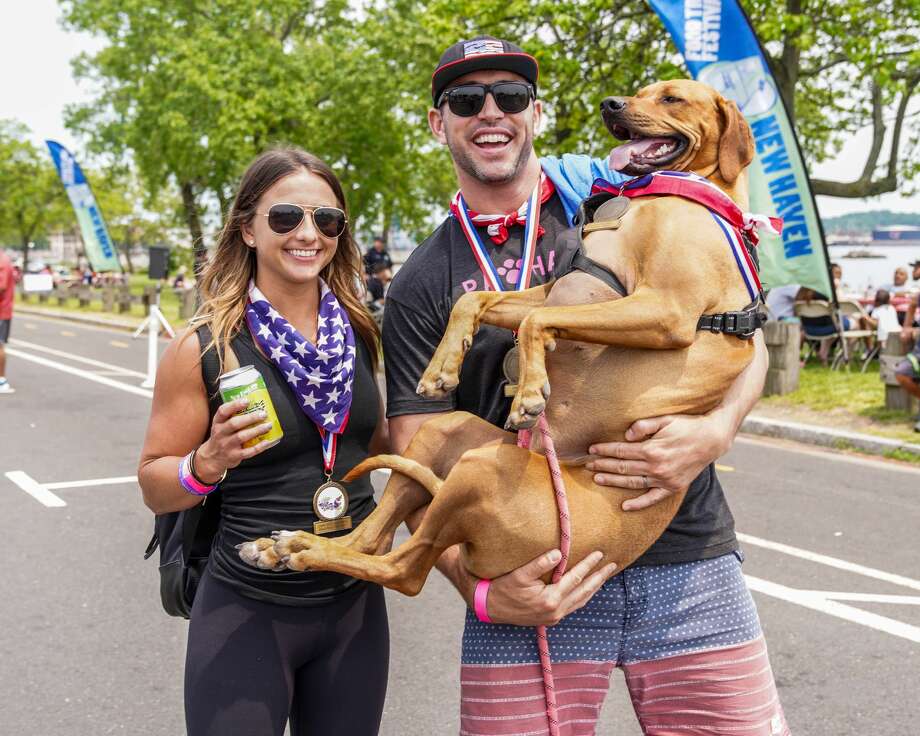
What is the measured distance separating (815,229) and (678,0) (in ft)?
10.2

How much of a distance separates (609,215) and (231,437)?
3.33ft

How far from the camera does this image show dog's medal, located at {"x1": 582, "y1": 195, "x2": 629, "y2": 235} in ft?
6.97

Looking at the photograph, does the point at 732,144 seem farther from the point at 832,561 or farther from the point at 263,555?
the point at 832,561

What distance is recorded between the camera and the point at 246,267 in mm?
2430

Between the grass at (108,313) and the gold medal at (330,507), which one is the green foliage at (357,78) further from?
the gold medal at (330,507)

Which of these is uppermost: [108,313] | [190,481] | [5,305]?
[190,481]

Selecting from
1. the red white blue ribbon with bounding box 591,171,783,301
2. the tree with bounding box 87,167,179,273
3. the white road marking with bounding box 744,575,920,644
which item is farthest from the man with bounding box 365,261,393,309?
the tree with bounding box 87,167,179,273

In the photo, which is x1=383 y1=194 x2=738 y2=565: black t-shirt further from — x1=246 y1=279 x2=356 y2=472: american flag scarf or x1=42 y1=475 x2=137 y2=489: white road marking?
x1=42 y1=475 x2=137 y2=489: white road marking

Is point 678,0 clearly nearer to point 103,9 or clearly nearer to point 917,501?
point 917,501

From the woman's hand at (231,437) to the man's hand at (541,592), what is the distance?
0.61m

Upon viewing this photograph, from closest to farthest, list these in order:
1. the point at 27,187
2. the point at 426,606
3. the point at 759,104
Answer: the point at 426,606
the point at 759,104
the point at 27,187

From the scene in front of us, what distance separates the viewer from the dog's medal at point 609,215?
6.97ft

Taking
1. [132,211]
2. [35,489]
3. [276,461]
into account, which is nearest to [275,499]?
[276,461]

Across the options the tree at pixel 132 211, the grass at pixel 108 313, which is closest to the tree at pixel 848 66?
the grass at pixel 108 313
